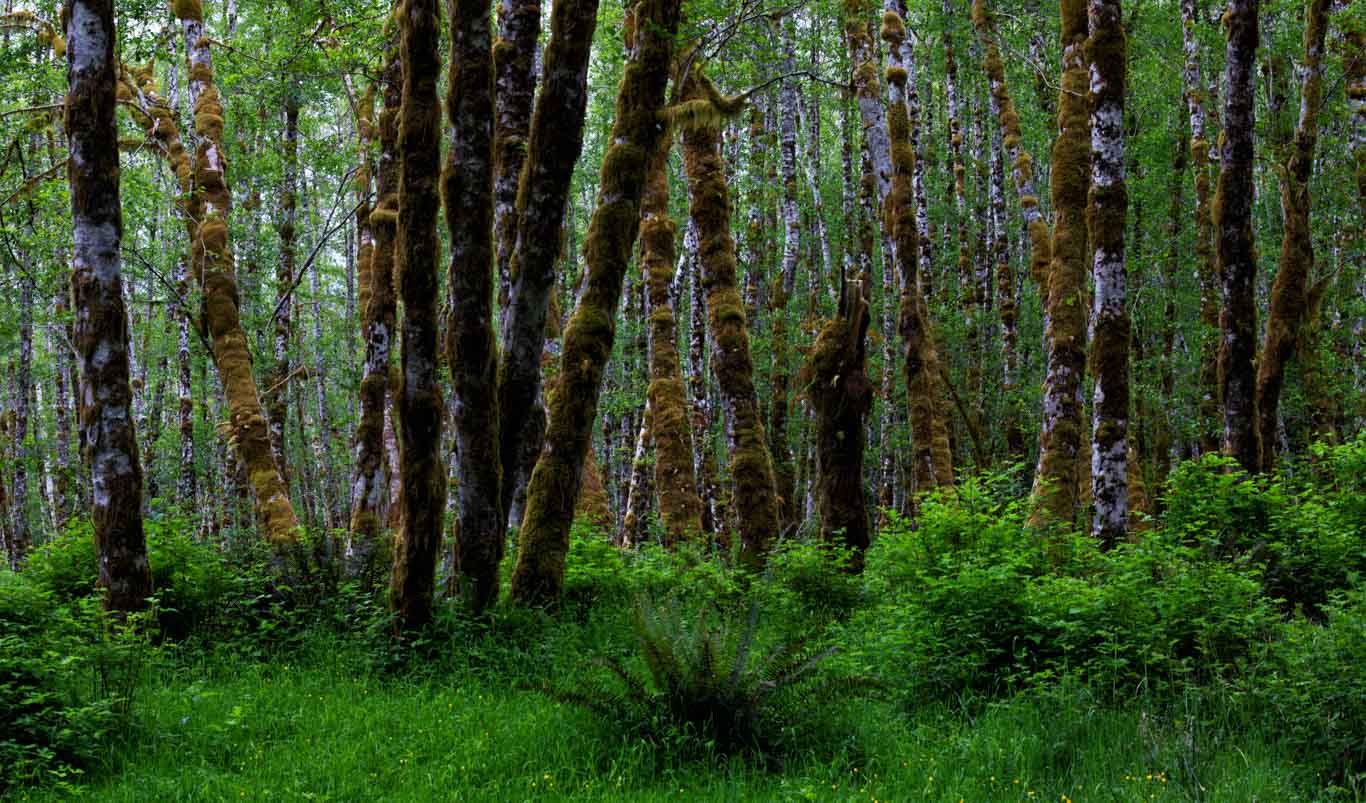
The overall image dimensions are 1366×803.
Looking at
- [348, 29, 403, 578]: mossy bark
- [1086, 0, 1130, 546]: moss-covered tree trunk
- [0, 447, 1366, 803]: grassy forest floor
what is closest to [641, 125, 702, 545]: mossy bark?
[348, 29, 403, 578]: mossy bark

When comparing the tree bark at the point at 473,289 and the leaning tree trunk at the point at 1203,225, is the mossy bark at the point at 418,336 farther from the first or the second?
the leaning tree trunk at the point at 1203,225

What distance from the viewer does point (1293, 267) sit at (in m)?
15.0

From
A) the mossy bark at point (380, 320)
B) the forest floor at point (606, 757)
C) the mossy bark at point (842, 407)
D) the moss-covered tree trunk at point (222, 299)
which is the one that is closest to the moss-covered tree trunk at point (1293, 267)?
the mossy bark at point (842, 407)

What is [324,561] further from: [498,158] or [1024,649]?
[1024,649]

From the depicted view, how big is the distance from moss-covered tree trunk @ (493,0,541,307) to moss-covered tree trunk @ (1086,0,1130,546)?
253 inches

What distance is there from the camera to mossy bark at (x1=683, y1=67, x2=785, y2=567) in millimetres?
13047

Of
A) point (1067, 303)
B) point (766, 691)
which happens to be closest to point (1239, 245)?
point (1067, 303)

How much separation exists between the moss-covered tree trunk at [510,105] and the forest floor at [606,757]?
488 centimetres

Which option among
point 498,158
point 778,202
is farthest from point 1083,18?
point 778,202

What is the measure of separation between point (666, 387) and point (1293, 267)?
397 inches

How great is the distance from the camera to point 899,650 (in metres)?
7.71

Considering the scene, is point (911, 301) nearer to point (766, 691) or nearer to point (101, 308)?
point (766, 691)

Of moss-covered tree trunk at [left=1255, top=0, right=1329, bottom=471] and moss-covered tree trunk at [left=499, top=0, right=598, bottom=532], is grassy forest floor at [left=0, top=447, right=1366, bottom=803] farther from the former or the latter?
moss-covered tree trunk at [left=1255, top=0, right=1329, bottom=471]

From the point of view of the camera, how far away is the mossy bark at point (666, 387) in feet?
46.2
